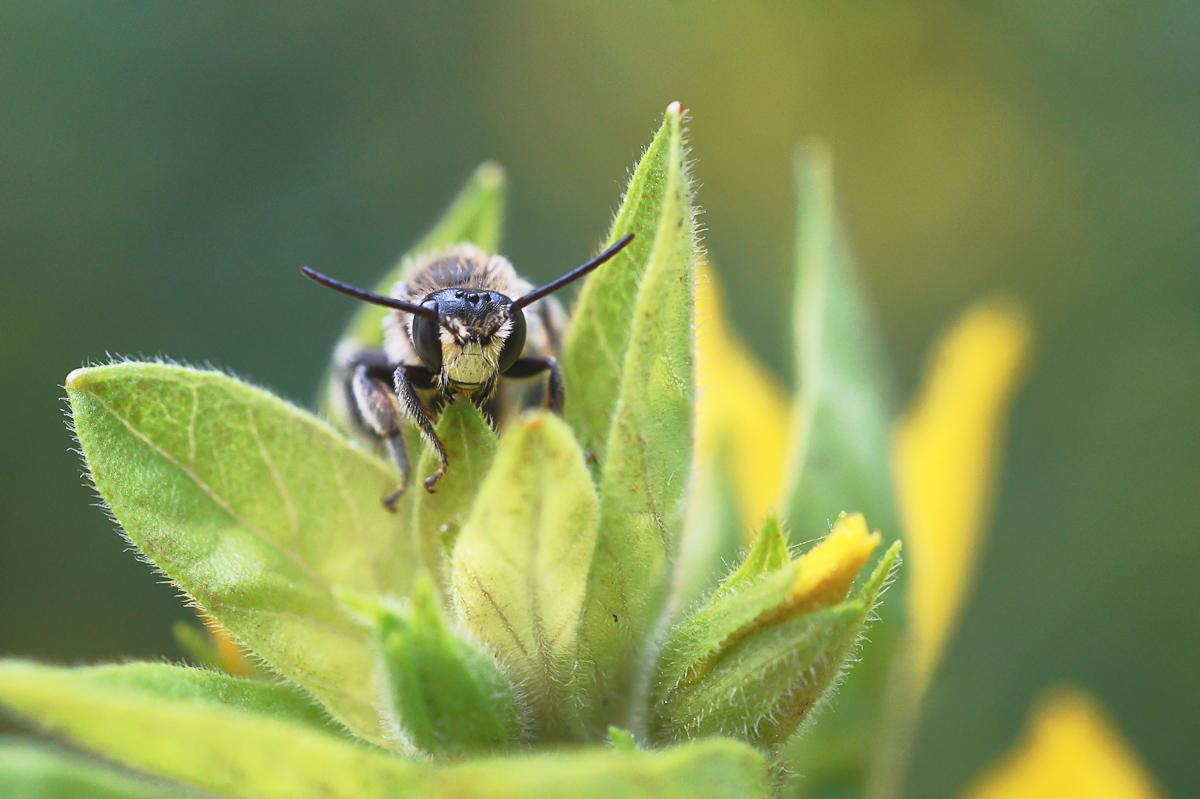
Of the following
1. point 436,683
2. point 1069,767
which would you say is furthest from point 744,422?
point 436,683

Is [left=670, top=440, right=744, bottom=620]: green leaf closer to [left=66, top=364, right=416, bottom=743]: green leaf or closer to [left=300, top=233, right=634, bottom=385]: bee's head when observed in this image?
[left=300, top=233, right=634, bottom=385]: bee's head

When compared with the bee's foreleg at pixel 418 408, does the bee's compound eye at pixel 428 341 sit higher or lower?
higher

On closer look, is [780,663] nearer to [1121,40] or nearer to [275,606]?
[275,606]

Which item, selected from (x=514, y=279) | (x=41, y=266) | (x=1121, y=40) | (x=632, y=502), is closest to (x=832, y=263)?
(x=514, y=279)

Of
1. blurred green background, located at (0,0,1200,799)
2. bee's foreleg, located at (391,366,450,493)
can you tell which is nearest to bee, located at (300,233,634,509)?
bee's foreleg, located at (391,366,450,493)

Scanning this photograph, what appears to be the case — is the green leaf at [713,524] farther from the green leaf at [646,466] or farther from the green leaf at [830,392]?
the green leaf at [646,466]

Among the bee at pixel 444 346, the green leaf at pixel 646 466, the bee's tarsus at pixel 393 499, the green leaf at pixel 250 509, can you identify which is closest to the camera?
the green leaf at pixel 646 466

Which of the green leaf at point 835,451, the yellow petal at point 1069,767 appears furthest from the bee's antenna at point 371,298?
the yellow petal at point 1069,767
